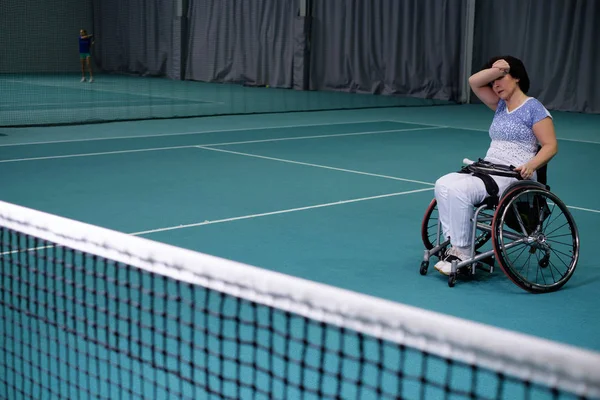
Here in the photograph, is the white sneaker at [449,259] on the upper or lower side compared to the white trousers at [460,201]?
lower

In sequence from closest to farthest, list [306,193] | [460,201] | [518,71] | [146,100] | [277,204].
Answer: [460,201] → [518,71] → [277,204] → [306,193] → [146,100]

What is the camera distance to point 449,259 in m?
4.66

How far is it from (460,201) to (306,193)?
9.09 ft

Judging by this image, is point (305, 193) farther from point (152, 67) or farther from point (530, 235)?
point (152, 67)

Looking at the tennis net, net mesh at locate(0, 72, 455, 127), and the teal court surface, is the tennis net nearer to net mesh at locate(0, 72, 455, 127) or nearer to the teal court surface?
the teal court surface

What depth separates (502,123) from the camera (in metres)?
4.77

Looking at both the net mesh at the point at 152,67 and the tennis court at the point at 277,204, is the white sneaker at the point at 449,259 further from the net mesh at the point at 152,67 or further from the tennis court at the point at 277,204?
the net mesh at the point at 152,67

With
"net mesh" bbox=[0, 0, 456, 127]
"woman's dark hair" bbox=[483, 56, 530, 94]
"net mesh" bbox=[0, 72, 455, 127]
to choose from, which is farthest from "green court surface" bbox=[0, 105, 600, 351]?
"net mesh" bbox=[0, 0, 456, 127]

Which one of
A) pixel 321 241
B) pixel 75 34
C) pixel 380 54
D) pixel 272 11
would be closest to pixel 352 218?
pixel 321 241

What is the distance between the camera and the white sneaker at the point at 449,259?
462 centimetres

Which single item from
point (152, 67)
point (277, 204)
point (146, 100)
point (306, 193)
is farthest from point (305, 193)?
point (152, 67)

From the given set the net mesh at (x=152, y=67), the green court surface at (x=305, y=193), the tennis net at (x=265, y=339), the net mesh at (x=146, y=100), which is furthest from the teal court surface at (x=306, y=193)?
the net mesh at (x=152, y=67)

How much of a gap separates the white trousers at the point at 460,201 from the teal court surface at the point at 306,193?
28 centimetres

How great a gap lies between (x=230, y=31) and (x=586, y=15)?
363 inches
